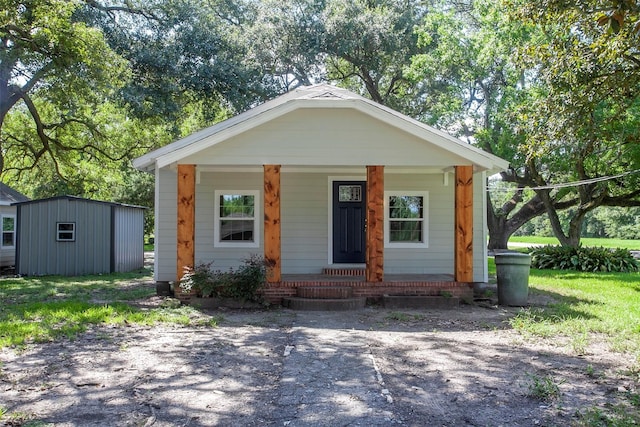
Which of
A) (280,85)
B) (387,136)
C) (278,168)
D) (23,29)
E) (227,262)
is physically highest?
(280,85)

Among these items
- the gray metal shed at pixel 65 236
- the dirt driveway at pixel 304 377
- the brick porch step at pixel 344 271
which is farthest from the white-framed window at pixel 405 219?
the gray metal shed at pixel 65 236

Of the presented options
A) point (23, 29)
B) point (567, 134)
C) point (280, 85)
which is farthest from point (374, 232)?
point (280, 85)

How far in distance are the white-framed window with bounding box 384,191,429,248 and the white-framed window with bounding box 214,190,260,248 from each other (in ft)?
9.65

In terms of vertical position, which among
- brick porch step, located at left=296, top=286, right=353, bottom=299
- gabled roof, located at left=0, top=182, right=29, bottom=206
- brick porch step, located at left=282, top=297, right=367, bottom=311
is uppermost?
gabled roof, located at left=0, top=182, right=29, bottom=206

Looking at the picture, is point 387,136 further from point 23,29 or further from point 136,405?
point 23,29

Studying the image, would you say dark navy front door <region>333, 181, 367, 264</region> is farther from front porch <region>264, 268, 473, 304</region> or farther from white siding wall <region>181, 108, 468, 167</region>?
white siding wall <region>181, 108, 468, 167</region>

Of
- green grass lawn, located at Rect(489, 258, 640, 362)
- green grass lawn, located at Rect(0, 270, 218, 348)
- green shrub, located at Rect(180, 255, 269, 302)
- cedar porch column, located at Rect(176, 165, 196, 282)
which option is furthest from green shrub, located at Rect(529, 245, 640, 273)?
cedar porch column, located at Rect(176, 165, 196, 282)

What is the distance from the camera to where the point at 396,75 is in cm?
2622

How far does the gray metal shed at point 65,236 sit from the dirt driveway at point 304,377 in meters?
9.87

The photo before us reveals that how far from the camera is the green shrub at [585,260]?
713 inches

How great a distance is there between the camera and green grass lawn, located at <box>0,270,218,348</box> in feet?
24.4

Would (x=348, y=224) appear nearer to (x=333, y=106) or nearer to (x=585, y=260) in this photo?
(x=333, y=106)

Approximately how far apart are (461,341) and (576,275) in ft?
35.8

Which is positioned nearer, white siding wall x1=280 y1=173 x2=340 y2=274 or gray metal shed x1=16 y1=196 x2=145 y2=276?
white siding wall x1=280 y1=173 x2=340 y2=274
